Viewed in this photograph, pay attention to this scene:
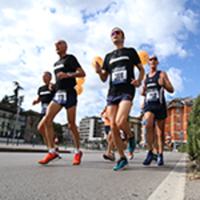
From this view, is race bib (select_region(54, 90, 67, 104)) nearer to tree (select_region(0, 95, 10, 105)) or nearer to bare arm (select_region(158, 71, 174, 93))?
bare arm (select_region(158, 71, 174, 93))

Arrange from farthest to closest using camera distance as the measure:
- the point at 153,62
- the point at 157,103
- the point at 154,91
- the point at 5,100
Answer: the point at 5,100 → the point at 153,62 → the point at 154,91 → the point at 157,103

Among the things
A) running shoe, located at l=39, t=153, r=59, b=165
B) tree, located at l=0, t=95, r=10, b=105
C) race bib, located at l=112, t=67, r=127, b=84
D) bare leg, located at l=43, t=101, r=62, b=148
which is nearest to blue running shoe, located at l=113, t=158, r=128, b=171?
running shoe, located at l=39, t=153, r=59, b=165

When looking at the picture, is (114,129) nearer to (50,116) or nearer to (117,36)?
(50,116)

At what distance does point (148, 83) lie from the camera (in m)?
4.62

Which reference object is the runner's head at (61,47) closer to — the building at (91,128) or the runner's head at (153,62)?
the runner's head at (153,62)

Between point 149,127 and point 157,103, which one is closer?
point 149,127

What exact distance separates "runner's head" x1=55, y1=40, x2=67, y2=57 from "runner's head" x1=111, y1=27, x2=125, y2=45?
1034 mm

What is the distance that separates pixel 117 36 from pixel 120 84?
91 centimetres

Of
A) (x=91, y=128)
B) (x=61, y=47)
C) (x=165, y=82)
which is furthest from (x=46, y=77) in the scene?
(x=91, y=128)

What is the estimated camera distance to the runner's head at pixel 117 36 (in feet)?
12.2

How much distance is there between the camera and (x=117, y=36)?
3703 millimetres

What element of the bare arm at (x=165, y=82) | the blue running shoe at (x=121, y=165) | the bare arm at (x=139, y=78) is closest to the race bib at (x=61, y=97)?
the bare arm at (x=139, y=78)

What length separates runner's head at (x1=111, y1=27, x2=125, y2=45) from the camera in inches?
146

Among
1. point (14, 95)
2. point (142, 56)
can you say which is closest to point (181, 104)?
point (14, 95)
